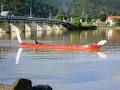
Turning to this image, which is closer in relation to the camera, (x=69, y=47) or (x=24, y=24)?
(x=69, y=47)

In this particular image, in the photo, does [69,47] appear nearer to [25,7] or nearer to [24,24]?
[24,24]

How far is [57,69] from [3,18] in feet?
215

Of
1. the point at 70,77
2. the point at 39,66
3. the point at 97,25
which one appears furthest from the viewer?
the point at 97,25

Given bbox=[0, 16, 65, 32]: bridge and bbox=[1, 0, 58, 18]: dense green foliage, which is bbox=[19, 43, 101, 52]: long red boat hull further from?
bbox=[1, 0, 58, 18]: dense green foliage

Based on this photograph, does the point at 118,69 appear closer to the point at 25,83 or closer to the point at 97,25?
the point at 25,83

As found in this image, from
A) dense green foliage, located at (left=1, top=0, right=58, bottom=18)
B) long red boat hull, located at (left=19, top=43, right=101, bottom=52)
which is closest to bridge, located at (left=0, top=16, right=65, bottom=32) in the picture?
dense green foliage, located at (left=1, top=0, right=58, bottom=18)

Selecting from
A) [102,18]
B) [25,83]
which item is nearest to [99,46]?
[25,83]

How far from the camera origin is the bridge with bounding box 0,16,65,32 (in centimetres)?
9901

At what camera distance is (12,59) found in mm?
38531

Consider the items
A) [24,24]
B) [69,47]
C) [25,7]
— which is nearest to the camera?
[69,47]

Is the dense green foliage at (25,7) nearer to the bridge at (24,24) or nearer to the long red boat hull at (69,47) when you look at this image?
the bridge at (24,24)

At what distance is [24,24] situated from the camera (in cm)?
10994

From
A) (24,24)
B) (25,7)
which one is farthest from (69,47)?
(25,7)

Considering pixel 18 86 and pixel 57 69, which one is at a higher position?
pixel 18 86
